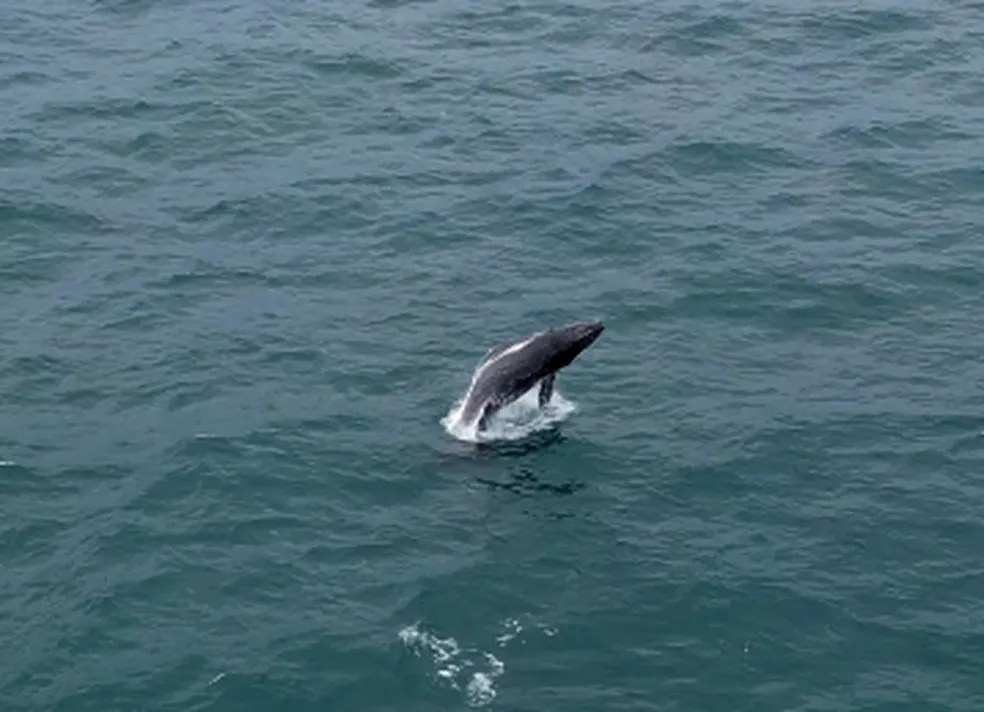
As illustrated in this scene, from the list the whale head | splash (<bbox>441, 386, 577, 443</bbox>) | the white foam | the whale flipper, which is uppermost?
the whale head

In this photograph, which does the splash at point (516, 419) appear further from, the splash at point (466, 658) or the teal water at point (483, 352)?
the splash at point (466, 658)

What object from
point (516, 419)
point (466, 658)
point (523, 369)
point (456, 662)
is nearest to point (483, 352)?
point (516, 419)

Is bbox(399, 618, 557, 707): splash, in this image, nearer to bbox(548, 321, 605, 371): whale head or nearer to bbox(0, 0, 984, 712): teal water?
bbox(0, 0, 984, 712): teal water

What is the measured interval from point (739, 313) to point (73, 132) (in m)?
37.9

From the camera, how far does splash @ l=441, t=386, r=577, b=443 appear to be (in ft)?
231

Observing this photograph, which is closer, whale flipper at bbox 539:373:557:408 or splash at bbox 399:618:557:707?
splash at bbox 399:618:557:707

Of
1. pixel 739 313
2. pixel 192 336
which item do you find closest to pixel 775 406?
pixel 739 313

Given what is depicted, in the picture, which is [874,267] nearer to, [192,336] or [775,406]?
[775,406]

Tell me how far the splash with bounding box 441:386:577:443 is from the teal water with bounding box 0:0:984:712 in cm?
58

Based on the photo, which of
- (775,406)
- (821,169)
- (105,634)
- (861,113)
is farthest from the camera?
(861,113)

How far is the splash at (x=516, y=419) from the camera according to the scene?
231 feet

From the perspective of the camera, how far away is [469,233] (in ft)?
277

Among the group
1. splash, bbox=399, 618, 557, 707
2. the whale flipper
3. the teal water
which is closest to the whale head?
the whale flipper

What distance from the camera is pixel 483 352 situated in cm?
7531
